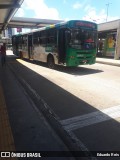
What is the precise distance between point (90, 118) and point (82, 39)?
9.05m

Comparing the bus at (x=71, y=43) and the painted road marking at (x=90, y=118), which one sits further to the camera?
the bus at (x=71, y=43)

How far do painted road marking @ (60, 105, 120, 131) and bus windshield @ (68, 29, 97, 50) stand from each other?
7.94m

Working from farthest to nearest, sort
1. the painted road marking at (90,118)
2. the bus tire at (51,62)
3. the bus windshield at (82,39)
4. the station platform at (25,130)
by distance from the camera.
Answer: the bus tire at (51,62)
the bus windshield at (82,39)
the painted road marking at (90,118)
the station platform at (25,130)

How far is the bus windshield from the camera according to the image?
45.4ft

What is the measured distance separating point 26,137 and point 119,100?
4.02 meters

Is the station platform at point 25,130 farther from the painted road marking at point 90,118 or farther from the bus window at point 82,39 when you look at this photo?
the bus window at point 82,39

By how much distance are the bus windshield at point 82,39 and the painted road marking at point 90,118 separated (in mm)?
7944

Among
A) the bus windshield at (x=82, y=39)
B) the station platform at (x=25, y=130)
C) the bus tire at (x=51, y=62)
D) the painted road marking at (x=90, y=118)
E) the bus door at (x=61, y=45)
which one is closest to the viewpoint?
the station platform at (x=25, y=130)

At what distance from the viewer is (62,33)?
47.4ft

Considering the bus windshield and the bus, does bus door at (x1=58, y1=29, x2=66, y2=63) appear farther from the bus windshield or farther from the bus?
the bus windshield

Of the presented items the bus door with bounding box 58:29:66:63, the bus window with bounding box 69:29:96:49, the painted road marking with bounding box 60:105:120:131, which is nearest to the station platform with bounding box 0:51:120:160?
the painted road marking with bounding box 60:105:120:131

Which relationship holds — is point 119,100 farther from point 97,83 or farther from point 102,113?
point 97,83

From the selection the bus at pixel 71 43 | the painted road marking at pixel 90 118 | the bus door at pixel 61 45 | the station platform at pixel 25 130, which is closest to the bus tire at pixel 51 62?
the bus at pixel 71 43

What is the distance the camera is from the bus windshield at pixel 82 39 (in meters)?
13.8
